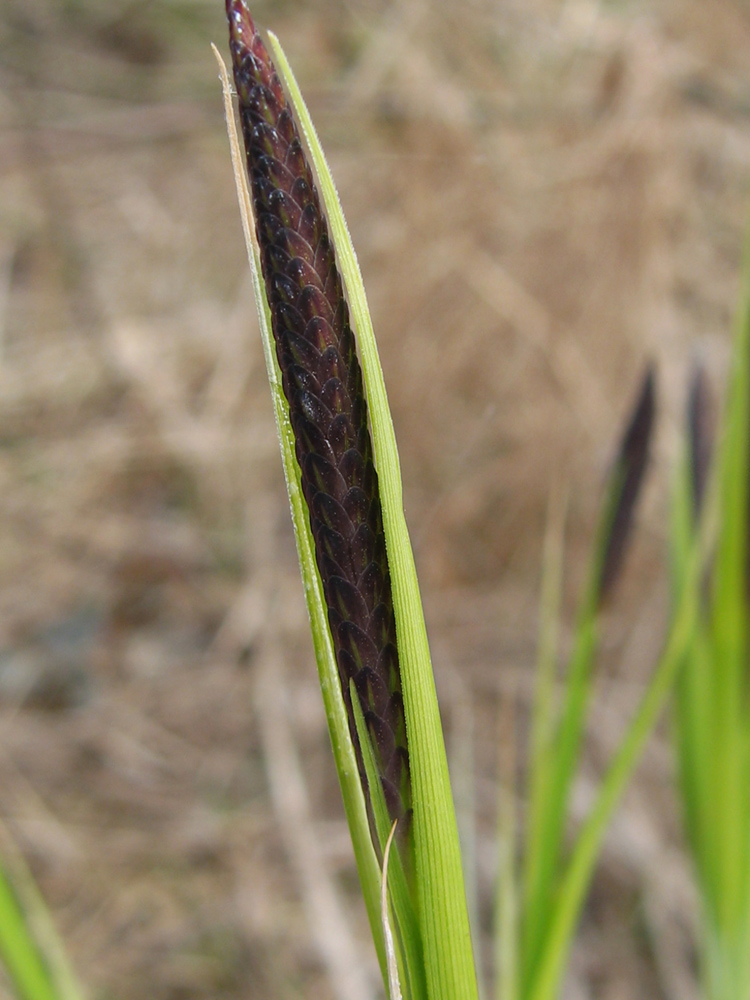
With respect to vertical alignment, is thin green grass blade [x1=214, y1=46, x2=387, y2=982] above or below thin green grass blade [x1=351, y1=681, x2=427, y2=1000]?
above

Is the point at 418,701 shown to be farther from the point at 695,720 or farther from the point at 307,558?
the point at 695,720

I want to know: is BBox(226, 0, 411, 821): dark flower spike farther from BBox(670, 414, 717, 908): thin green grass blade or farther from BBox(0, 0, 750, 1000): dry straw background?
BBox(0, 0, 750, 1000): dry straw background

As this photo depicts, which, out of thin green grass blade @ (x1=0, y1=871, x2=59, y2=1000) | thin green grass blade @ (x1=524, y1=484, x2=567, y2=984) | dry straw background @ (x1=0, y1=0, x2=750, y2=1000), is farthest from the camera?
dry straw background @ (x1=0, y1=0, x2=750, y2=1000)

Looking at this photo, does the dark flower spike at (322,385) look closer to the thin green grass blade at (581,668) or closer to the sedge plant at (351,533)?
the sedge plant at (351,533)

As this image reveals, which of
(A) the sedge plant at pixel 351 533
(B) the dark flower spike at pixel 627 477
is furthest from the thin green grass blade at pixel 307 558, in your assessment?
(B) the dark flower spike at pixel 627 477

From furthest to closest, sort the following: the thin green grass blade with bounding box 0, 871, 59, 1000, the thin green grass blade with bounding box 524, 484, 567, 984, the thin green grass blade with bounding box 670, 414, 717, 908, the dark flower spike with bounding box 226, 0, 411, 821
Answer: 1. the thin green grass blade with bounding box 670, 414, 717, 908
2. the thin green grass blade with bounding box 524, 484, 567, 984
3. the thin green grass blade with bounding box 0, 871, 59, 1000
4. the dark flower spike with bounding box 226, 0, 411, 821

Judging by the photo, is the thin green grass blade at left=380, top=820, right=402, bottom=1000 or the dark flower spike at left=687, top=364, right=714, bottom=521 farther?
the dark flower spike at left=687, top=364, right=714, bottom=521

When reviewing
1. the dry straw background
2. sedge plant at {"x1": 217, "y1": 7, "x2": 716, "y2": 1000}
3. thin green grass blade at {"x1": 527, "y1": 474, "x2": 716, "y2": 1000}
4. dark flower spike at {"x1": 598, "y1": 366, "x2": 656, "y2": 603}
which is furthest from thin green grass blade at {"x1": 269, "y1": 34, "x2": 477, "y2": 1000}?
the dry straw background
